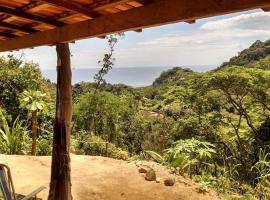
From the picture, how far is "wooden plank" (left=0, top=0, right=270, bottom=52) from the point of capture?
80.1 inches

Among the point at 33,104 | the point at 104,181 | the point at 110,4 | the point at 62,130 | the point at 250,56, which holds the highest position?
the point at 250,56

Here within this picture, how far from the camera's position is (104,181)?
5832mm

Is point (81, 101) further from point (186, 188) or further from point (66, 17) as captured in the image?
point (66, 17)

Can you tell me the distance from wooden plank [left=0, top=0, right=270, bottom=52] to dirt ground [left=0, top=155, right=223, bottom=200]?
252 centimetres

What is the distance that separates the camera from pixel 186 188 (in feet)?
18.4

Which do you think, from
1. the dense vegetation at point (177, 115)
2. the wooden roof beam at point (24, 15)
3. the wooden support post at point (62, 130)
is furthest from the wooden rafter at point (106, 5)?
the dense vegetation at point (177, 115)

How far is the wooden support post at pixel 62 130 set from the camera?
144 inches

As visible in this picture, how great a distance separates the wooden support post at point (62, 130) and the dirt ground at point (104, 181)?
109 centimetres

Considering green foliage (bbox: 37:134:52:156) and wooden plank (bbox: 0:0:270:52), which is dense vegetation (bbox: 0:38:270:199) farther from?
wooden plank (bbox: 0:0:270:52)

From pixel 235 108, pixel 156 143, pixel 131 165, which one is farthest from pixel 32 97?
pixel 235 108

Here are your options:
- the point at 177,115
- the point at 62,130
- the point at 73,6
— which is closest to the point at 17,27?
the point at 73,6

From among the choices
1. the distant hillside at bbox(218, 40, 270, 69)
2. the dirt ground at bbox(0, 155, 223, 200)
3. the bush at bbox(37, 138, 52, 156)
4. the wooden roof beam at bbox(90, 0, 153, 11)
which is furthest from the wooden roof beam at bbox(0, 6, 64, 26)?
the distant hillside at bbox(218, 40, 270, 69)

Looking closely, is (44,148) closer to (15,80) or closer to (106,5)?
(15,80)

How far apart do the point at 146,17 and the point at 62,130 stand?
5.87 feet
